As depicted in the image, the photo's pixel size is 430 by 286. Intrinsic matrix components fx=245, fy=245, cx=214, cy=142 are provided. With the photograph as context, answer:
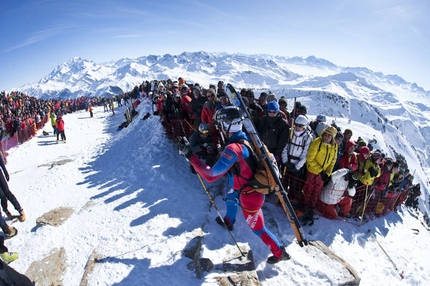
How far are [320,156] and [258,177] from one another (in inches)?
125

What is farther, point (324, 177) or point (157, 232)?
point (324, 177)

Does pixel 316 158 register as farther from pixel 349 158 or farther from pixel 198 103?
pixel 198 103

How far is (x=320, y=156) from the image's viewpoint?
693 cm

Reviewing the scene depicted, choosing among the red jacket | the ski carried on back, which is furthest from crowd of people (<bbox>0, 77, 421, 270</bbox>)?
the red jacket

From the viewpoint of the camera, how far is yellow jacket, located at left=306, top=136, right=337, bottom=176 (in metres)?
6.88

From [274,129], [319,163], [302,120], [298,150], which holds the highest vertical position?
[302,120]

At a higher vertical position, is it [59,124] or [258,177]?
[258,177]

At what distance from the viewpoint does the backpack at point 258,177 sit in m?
4.61

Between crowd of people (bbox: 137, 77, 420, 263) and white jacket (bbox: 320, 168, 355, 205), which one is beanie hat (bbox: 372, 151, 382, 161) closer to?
crowd of people (bbox: 137, 77, 420, 263)

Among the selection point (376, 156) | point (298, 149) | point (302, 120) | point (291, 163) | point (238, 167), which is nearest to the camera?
point (238, 167)

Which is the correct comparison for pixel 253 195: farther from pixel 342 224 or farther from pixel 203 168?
pixel 342 224

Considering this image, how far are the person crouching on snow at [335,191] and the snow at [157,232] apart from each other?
17.0 inches

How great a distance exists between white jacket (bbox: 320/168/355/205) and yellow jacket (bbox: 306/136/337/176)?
1.00 ft

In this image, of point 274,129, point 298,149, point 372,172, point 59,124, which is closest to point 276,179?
point 274,129
